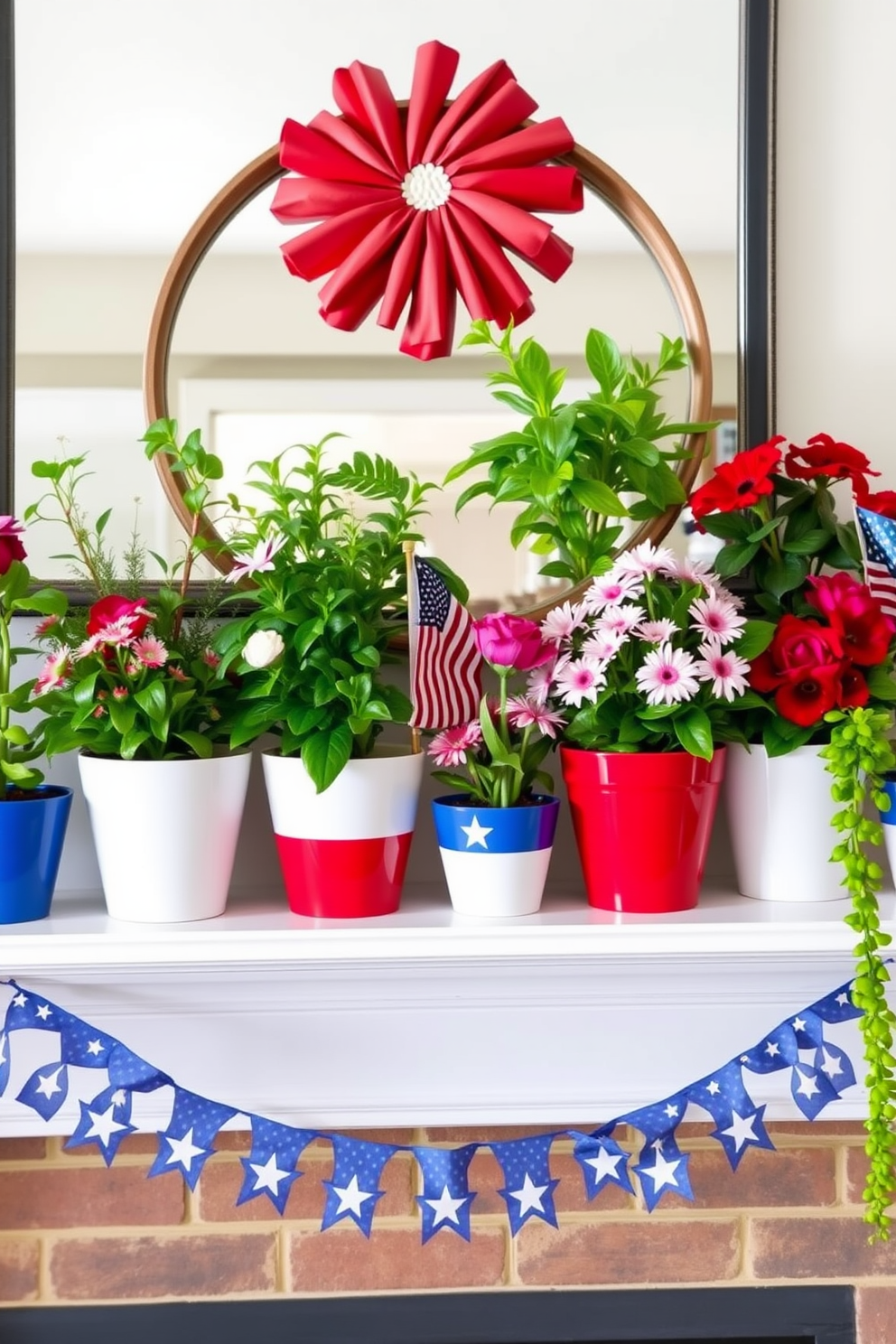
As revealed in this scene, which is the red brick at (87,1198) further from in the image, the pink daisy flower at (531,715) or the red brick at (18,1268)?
the pink daisy flower at (531,715)

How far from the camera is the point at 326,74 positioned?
112 centimetres

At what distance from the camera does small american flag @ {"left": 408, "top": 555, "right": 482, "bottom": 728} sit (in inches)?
37.5

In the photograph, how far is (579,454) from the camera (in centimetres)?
105

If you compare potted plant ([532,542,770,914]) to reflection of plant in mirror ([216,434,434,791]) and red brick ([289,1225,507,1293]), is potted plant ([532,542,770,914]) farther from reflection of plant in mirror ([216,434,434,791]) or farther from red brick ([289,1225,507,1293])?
red brick ([289,1225,507,1293])

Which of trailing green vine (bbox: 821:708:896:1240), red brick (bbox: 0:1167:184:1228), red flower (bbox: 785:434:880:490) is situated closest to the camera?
trailing green vine (bbox: 821:708:896:1240)

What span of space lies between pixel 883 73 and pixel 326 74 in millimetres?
565

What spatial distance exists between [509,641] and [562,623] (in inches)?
3.3

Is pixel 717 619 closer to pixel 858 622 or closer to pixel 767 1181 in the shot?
pixel 858 622

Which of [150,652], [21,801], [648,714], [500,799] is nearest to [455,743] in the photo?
[500,799]

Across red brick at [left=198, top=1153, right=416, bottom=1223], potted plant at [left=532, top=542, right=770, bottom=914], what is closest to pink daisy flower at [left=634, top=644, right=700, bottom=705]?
potted plant at [left=532, top=542, right=770, bottom=914]

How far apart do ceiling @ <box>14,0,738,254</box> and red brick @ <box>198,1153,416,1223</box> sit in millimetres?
927

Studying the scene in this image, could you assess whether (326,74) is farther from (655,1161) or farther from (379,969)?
(655,1161)

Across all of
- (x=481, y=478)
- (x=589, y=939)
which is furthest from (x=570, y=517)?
(x=589, y=939)

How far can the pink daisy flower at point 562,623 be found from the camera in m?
0.99
